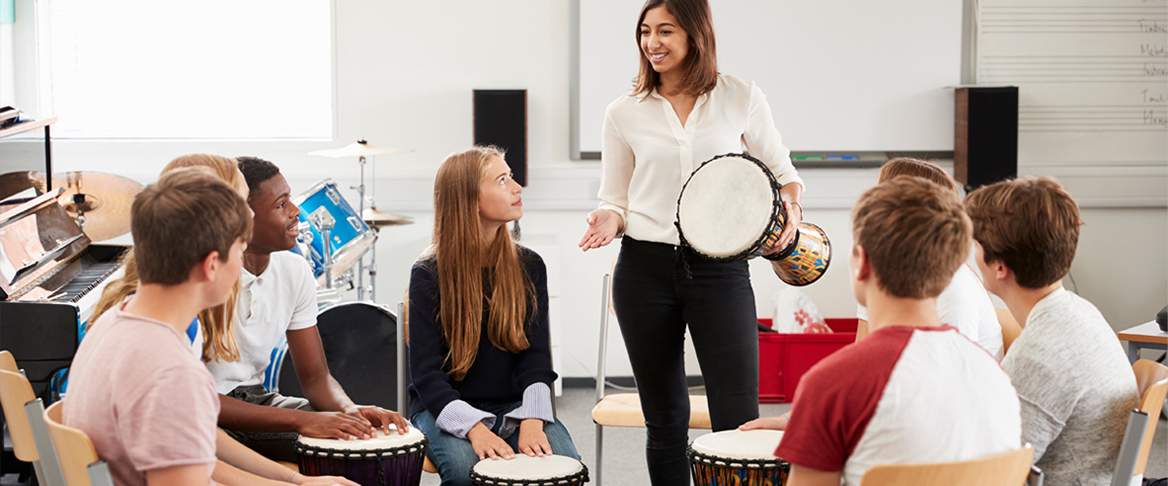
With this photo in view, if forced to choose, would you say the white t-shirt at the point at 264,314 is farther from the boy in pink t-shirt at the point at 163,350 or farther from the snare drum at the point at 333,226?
the snare drum at the point at 333,226

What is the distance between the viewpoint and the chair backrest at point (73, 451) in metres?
1.10

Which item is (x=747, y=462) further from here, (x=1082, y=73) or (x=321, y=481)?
(x=1082, y=73)

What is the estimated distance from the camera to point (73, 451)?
112cm

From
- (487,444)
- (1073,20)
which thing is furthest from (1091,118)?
(487,444)

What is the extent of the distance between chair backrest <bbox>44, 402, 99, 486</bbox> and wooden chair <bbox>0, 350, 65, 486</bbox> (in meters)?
0.09

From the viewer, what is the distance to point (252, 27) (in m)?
4.17

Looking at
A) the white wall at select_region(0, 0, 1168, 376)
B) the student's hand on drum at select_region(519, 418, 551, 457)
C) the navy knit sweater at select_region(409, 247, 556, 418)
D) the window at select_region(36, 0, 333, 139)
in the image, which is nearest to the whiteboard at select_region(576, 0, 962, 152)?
the white wall at select_region(0, 0, 1168, 376)

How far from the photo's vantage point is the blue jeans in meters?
1.79

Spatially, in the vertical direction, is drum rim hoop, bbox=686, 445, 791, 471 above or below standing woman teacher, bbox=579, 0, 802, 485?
below

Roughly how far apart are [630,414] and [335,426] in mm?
848

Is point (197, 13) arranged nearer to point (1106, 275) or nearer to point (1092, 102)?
point (1092, 102)

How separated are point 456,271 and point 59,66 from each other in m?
3.14

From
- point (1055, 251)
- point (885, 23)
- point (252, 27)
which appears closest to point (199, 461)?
point (1055, 251)

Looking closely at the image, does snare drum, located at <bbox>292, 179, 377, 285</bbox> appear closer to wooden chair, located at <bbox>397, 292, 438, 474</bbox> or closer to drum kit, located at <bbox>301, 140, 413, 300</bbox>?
drum kit, located at <bbox>301, 140, 413, 300</bbox>
